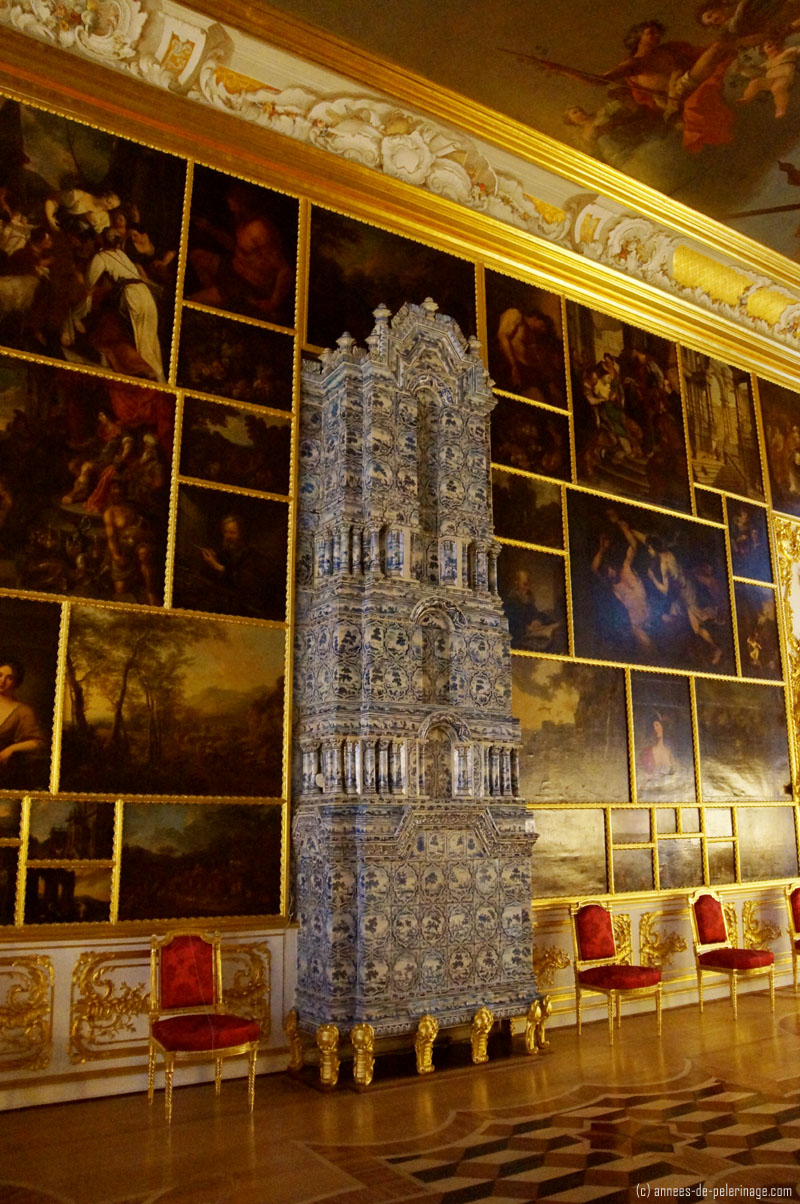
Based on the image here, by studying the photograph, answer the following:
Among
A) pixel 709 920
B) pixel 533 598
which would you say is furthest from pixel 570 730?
pixel 709 920

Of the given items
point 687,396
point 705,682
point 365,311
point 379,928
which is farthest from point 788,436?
point 379,928

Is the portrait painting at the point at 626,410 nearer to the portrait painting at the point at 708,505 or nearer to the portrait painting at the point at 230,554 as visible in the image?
the portrait painting at the point at 708,505

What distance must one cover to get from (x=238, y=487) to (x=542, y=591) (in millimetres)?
3664

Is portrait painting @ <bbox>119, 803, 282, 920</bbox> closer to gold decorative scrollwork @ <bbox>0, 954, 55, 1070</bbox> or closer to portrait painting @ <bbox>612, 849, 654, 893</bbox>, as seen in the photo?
gold decorative scrollwork @ <bbox>0, 954, 55, 1070</bbox>

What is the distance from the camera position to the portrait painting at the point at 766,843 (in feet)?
38.5

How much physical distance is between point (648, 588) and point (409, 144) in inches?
227

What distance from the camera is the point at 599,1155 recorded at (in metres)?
5.48

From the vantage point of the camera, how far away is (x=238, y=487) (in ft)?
28.2

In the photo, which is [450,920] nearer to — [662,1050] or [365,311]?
[662,1050]

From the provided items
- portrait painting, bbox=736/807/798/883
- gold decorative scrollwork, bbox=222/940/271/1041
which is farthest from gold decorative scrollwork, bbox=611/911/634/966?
gold decorative scrollwork, bbox=222/940/271/1041

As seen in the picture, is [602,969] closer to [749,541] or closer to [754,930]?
[754,930]

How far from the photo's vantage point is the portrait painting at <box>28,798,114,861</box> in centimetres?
714

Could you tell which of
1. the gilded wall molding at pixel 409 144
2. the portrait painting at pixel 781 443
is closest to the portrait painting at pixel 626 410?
the gilded wall molding at pixel 409 144

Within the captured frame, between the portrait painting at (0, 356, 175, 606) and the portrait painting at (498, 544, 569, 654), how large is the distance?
381 cm
